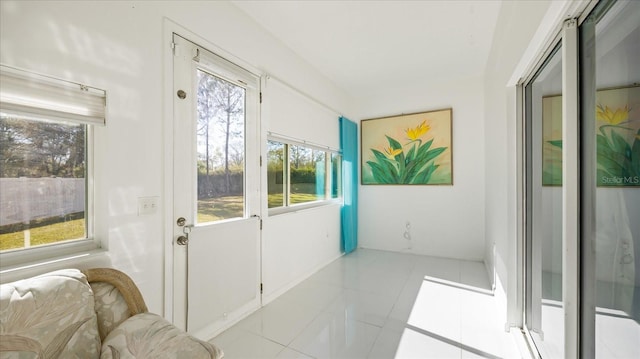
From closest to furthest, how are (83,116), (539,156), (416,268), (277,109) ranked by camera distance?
(83,116) → (539,156) → (277,109) → (416,268)

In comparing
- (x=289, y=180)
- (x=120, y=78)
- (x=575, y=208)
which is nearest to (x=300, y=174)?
(x=289, y=180)

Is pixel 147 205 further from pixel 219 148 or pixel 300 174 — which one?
pixel 300 174

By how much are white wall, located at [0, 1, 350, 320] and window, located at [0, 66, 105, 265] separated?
0.07 meters

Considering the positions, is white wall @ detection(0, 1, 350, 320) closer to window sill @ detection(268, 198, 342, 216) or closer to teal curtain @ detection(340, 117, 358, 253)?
window sill @ detection(268, 198, 342, 216)

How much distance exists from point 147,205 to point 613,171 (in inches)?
87.7

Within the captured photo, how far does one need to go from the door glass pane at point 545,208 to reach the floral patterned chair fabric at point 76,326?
5.61ft

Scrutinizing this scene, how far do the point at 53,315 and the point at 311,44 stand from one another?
9.73 feet

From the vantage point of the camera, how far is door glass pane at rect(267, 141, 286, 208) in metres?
2.81

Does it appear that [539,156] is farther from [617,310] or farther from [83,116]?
[83,116]

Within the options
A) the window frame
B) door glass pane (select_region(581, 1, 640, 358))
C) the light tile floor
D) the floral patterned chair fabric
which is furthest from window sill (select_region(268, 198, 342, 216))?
door glass pane (select_region(581, 1, 640, 358))

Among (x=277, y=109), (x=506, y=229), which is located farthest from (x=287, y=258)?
(x=506, y=229)

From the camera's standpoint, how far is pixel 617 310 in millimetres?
898

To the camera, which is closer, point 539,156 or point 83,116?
point 83,116

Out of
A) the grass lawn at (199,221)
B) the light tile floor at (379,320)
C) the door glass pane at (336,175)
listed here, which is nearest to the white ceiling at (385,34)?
the door glass pane at (336,175)
